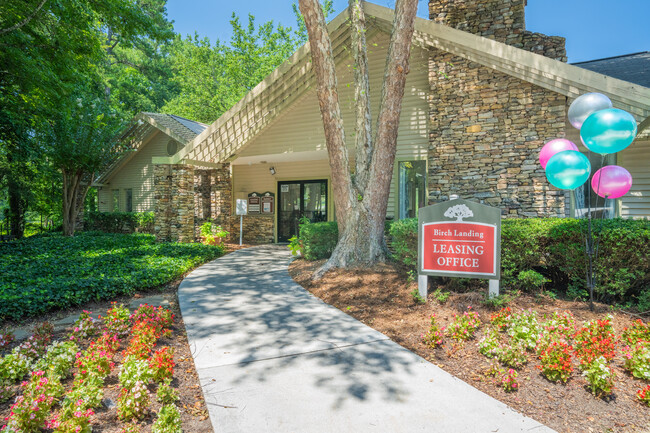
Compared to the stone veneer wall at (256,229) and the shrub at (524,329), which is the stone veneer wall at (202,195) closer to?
the stone veneer wall at (256,229)

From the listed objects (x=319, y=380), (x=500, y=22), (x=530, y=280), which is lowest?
(x=319, y=380)

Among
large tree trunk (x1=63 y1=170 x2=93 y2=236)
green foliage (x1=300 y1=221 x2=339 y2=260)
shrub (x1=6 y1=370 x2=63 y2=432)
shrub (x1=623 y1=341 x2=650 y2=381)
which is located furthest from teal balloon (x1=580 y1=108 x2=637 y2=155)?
large tree trunk (x1=63 y1=170 x2=93 y2=236)

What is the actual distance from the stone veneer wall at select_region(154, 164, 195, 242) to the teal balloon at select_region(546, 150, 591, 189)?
9.48 metres

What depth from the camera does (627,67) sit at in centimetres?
843

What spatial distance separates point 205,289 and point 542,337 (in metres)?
4.60

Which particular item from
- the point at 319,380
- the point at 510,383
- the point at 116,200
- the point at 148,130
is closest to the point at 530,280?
the point at 510,383

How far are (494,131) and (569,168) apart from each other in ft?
12.8

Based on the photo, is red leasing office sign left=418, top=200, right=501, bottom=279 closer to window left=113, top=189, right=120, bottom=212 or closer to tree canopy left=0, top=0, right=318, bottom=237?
tree canopy left=0, top=0, right=318, bottom=237

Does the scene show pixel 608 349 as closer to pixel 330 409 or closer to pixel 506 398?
pixel 506 398

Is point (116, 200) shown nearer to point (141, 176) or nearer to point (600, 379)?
point (141, 176)

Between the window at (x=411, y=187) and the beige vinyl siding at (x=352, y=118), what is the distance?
21cm

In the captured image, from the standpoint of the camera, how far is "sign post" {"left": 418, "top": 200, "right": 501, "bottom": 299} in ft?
13.8

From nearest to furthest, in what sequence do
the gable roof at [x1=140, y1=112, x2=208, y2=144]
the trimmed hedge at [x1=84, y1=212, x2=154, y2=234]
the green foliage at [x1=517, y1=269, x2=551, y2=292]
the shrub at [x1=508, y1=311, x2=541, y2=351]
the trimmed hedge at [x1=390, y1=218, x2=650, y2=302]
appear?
1. the shrub at [x1=508, y1=311, x2=541, y2=351]
2. the trimmed hedge at [x1=390, y1=218, x2=650, y2=302]
3. the green foliage at [x1=517, y1=269, x2=551, y2=292]
4. the gable roof at [x1=140, y1=112, x2=208, y2=144]
5. the trimmed hedge at [x1=84, y1=212, x2=154, y2=234]

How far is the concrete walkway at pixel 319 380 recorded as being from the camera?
2.24 m
